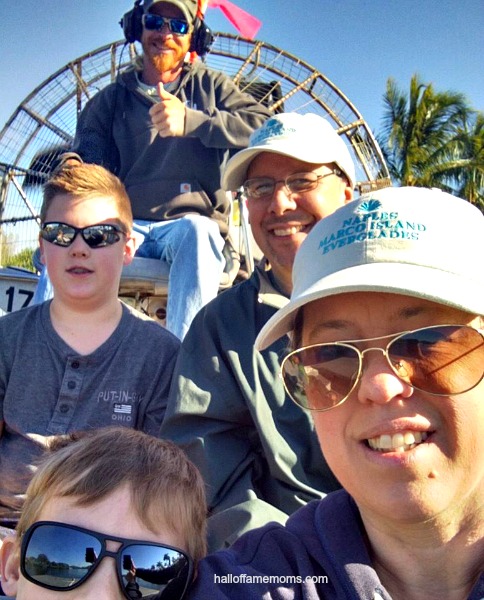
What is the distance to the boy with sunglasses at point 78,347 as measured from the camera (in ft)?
7.95

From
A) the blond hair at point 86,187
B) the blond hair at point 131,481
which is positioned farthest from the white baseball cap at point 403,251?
the blond hair at point 86,187

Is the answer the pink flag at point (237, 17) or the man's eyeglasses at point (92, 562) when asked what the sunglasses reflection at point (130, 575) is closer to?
the man's eyeglasses at point (92, 562)

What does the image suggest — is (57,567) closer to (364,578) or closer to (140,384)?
(364,578)

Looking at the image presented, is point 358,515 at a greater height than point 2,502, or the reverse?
point 358,515

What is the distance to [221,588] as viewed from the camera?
118 centimetres

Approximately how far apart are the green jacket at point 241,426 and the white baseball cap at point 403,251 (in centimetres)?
79

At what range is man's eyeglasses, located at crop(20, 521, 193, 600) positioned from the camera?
1.18 meters

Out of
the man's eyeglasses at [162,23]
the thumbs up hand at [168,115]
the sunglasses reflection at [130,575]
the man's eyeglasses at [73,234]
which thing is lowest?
the sunglasses reflection at [130,575]

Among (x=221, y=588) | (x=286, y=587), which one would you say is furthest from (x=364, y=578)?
(x=221, y=588)

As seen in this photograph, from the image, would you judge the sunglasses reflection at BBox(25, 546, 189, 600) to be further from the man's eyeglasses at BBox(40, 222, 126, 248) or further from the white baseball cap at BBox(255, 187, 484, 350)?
the man's eyeglasses at BBox(40, 222, 126, 248)

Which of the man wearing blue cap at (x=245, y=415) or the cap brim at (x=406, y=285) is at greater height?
the cap brim at (x=406, y=285)

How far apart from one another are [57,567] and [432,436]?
2.22 ft

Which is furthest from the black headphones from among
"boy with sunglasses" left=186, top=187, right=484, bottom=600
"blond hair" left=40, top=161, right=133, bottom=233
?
"boy with sunglasses" left=186, top=187, right=484, bottom=600

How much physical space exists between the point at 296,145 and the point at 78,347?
110cm
